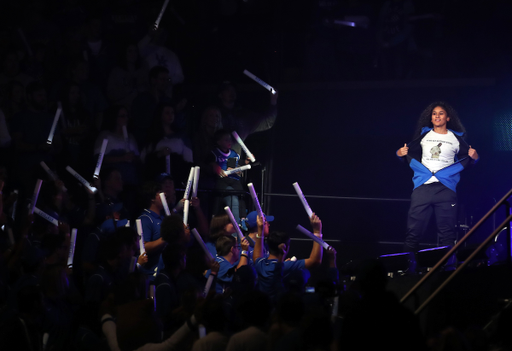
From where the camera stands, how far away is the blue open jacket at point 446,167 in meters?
7.05

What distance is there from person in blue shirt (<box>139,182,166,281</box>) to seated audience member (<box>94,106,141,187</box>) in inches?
37.1

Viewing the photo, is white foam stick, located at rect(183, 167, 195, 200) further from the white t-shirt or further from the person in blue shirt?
the white t-shirt

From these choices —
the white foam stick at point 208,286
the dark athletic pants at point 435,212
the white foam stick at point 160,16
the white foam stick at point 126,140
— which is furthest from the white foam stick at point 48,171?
the dark athletic pants at point 435,212

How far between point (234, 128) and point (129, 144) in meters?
1.57

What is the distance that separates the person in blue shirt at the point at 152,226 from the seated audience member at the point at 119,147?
942 millimetres

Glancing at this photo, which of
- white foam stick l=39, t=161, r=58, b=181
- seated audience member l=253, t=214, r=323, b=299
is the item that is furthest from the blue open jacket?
white foam stick l=39, t=161, r=58, b=181

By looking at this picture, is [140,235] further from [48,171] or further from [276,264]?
[48,171]

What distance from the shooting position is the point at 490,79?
27.7 ft

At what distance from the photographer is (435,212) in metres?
7.06

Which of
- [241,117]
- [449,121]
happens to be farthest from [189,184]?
[449,121]

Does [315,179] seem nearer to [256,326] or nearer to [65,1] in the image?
[65,1]

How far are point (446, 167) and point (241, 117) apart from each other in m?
2.74

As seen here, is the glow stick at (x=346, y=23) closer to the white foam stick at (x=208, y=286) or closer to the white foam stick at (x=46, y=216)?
the white foam stick at (x=46, y=216)

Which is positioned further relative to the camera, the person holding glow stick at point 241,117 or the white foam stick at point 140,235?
the person holding glow stick at point 241,117
